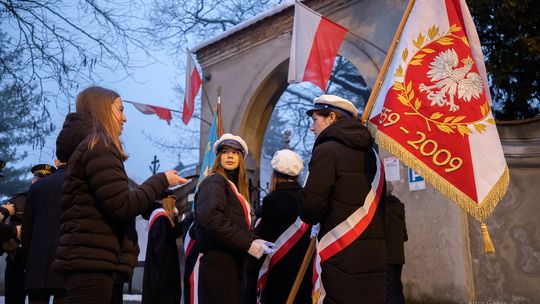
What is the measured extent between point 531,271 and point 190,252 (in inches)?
177

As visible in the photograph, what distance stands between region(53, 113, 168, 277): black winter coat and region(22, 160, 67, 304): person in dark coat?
1250 mm

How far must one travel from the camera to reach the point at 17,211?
5395mm

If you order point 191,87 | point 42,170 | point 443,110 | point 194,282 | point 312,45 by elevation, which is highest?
point 191,87

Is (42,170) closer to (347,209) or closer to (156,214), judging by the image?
(156,214)

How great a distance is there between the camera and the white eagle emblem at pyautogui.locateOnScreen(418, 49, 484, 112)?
351 cm

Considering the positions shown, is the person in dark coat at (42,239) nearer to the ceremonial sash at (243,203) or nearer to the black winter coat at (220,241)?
the black winter coat at (220,241)

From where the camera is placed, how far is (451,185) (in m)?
3.31

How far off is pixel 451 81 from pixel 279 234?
6.16 ft

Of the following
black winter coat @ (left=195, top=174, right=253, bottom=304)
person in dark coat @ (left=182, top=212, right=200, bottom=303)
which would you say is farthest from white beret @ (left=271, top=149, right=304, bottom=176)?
person in dark coat @ (left=182, top=212, right=200, bottom=303)

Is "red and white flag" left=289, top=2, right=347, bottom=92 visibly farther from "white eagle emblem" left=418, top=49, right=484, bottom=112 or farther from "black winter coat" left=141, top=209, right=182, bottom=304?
"white eagle emblem" left=418, top=49, right=484, bottom=112

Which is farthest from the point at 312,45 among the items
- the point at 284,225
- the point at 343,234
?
the point at 343,234

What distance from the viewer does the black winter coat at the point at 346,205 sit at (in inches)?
113

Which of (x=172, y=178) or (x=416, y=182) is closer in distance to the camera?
(x=172, y=178)

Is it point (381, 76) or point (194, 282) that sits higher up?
point (381, 76)
